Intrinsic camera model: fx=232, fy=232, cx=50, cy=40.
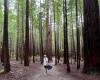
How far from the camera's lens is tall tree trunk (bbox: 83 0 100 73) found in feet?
55.7

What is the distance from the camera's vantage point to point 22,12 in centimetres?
2848

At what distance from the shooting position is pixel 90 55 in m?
17.2

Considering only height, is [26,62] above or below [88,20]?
below

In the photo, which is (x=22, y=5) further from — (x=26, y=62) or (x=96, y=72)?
(x=96, y=72)

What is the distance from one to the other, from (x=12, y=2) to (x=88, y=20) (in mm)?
14111

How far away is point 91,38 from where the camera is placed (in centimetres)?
1741

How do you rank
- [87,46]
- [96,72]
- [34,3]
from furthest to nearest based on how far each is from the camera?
[34,3] → [87,46] → [96,72]

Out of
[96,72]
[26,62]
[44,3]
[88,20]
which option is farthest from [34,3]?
[96,72]

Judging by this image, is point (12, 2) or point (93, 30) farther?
point (12, 2)

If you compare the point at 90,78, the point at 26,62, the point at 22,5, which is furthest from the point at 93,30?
the point at 22,5

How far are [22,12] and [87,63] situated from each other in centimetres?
1382

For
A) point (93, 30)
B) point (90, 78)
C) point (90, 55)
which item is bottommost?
point (90, 78)

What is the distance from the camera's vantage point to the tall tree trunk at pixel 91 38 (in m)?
17.0

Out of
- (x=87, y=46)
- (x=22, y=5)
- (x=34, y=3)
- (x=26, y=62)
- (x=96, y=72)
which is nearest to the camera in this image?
(x=96, y=72)
